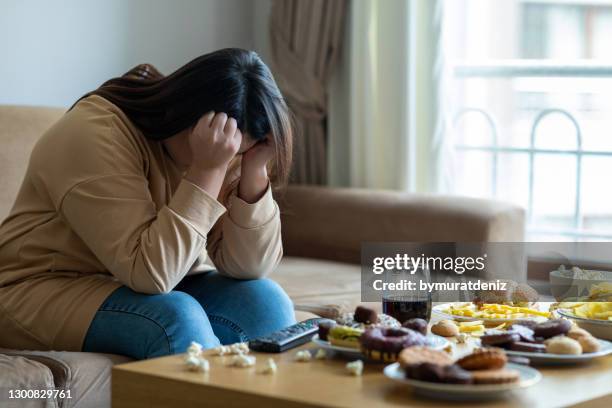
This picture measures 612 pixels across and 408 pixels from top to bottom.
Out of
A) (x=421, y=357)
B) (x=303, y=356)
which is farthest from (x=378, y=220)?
(x=421, y=357)

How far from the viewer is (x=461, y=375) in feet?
3.93

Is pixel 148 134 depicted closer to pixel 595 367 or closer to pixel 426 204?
pixel 595 367

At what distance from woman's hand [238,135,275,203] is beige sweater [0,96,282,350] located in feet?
0.50

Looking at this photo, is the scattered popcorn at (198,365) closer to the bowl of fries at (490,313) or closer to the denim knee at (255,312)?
the denim knee at (255,312)

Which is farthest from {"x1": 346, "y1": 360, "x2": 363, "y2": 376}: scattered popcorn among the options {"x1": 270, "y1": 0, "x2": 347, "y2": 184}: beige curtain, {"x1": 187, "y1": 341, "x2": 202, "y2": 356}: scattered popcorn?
{"x1": 270, "y1": 0, "x2": 347, "y2": 184}: beige curtain

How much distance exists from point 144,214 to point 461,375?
0.70 meters

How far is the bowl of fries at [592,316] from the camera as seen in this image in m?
1.62

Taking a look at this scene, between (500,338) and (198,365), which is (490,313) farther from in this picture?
(198,365)

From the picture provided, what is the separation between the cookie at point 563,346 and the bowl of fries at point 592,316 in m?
0.21

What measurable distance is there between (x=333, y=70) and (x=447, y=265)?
68.5 inches

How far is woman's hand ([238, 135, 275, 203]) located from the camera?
1.84 meters

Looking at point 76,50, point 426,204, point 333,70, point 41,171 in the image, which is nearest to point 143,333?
point 41,171

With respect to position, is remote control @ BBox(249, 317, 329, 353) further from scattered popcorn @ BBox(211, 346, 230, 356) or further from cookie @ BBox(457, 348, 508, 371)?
cookie @ BBox(457, 348, 508, 371)

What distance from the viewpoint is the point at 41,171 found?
173cm
